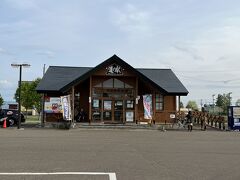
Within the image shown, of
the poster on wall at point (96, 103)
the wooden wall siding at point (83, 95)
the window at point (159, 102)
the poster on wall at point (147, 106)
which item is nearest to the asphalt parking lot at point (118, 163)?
the poster on wall at point (147, 106)

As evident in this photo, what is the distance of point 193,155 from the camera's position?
1447cm

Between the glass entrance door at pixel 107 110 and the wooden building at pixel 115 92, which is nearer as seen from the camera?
the wooden building at pixel 115 92

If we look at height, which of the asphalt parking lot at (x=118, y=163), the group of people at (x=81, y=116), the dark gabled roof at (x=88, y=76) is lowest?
the asphalt parking lot at (x=118, y=163)

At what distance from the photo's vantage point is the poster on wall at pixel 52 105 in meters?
35.3

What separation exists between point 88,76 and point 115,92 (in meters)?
2.80

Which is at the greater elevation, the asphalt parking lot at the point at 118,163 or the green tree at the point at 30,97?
the green tree at the point at 30,97

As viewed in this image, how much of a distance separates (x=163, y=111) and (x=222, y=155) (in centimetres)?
2221

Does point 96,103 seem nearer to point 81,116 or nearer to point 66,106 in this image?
point 81,116

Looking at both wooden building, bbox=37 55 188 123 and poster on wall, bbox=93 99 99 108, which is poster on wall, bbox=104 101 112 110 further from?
poster on wall, bbox=93 99 99 108

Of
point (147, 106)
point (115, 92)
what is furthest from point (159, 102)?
point (115, 92)

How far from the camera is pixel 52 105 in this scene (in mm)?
35531

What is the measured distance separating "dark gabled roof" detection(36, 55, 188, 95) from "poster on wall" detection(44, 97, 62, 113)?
2.47 feet

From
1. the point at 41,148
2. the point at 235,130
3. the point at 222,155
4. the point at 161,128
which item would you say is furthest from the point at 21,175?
the point at 235,130

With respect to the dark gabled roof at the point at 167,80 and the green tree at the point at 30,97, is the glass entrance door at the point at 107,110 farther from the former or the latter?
the green tree at the point at 30,97
